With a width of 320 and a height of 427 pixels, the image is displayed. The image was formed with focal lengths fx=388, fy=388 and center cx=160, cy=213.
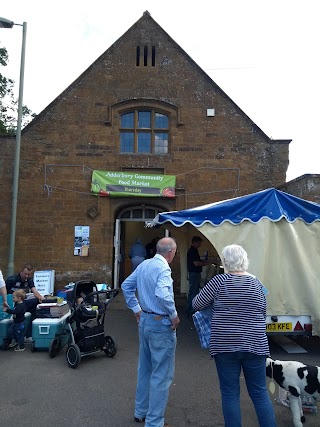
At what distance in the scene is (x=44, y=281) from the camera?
1250cm

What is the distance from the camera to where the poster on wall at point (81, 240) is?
12.9 metres

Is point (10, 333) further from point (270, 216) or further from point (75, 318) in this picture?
point (270, 216)

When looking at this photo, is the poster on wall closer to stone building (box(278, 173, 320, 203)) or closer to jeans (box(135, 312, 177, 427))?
stone building (box(278, 173, 320, 203))

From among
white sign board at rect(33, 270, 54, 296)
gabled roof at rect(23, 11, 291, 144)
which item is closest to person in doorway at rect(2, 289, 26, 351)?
white sign board at rect(33, 270, 54, 296)

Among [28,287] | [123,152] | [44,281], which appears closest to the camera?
[28,287]

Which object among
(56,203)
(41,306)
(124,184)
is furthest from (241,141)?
(41,306)

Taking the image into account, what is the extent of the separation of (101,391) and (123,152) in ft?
31.5

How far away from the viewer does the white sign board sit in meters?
12.4

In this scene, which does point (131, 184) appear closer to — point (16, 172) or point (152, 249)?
point (152, 249)

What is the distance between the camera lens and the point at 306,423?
13.5 ft

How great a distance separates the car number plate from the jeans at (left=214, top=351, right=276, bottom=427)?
10.9 feet

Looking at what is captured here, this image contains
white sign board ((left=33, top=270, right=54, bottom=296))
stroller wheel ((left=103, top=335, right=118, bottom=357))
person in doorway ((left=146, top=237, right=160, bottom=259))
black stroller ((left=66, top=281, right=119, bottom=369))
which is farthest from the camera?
person in doorway ((left=146, top=237, right=160, bottom=259))

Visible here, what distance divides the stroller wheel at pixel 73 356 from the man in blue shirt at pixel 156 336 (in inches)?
79.5

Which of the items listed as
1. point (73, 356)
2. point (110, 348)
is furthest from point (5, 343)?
point (110, 348)
